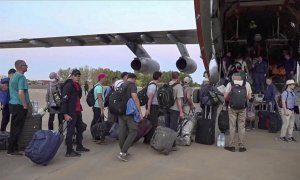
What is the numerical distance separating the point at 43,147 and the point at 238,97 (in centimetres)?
374

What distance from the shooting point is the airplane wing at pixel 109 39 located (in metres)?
13.5

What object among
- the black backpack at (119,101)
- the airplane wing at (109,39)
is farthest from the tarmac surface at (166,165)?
the airplane wing at (109,39)

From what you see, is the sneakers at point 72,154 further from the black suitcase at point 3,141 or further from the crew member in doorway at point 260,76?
the crew member in doorway at point 260,76

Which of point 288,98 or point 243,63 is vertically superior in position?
point 243,63

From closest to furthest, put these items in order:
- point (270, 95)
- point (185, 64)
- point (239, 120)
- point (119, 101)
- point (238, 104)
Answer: point (119, 101)
point (238, 104)
point (239, 120)
point (270, 95)
point (185, 64)

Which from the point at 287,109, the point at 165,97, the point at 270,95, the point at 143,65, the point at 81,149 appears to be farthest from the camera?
the point at 143,65

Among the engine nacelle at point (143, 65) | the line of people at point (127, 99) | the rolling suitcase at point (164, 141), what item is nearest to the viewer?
the line of people at point (127, 99)

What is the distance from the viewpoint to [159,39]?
14.8 metres

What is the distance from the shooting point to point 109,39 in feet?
46.6

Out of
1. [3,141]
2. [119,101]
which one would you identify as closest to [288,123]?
[119,101]

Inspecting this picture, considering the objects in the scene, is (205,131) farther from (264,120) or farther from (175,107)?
(264,120)

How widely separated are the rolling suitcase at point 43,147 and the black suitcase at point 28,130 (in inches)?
45.4

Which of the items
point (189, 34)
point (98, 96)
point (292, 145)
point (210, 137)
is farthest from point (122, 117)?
point (189, 34)

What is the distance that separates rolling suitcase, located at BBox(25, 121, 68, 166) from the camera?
536 cm
